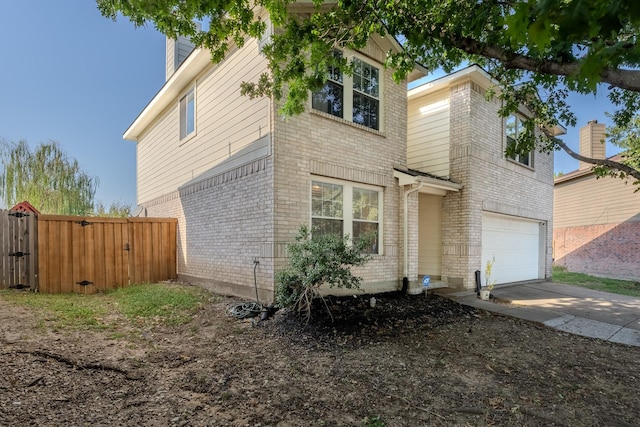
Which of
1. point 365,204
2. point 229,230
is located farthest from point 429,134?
point 229,230

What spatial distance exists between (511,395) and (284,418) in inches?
101

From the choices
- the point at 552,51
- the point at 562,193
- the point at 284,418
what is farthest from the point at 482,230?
the point at 562,193

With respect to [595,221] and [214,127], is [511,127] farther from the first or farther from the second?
[595,221]

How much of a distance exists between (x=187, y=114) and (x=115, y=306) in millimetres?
5992

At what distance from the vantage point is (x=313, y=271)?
5277 mm

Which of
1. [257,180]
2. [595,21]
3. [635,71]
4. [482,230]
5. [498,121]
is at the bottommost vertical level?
[482,230]

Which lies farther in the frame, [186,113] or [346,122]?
[186,113]

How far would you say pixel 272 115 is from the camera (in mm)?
6613

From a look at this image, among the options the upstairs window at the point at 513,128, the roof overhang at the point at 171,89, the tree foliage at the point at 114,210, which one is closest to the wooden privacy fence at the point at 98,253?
the roof overhang at the point at 171,89

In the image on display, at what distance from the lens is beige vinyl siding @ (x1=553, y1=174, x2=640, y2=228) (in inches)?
631

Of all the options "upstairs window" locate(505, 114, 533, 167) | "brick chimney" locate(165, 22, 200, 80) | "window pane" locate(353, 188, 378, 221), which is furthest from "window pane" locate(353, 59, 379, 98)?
"brick chimney" locate(165, 22, 200, 80)

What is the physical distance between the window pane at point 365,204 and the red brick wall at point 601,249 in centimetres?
1507

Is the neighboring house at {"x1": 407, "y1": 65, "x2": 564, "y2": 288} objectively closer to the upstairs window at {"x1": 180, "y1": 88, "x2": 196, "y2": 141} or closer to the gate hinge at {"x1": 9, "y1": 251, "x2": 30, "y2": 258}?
the upstairs window at {"x1": 180, "y1": 88, "x2": 196, "y2": 141}

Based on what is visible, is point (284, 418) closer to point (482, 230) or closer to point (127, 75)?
point (482, 230)
